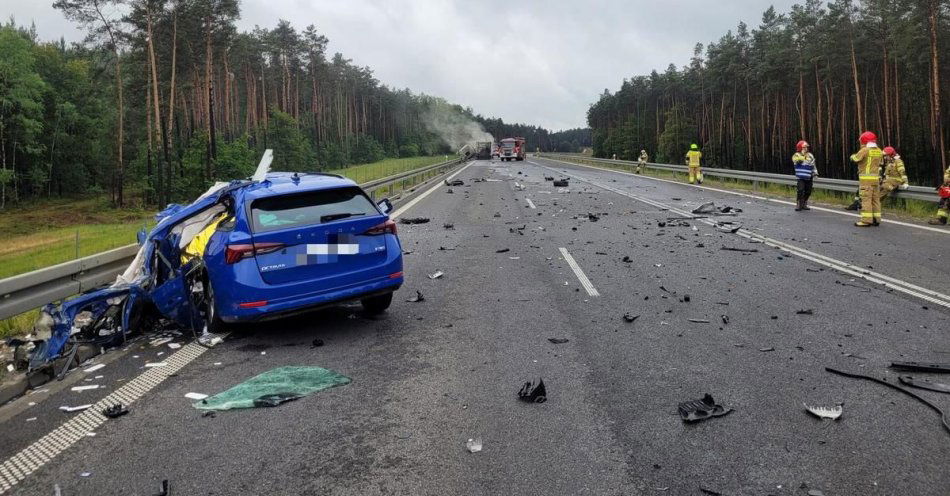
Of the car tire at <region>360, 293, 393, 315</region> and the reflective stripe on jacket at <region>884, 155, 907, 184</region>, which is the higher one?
the reflective stripe on jacket at <region>884, 155, 907, 184</region>

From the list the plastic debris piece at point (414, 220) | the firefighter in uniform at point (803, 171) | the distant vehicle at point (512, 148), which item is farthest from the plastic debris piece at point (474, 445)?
the distant vehicle at point (512, 148)

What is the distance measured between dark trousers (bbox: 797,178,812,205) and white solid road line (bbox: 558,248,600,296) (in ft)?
29.7

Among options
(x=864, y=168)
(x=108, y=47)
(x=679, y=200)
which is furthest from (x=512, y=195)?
(x=108, y=47)

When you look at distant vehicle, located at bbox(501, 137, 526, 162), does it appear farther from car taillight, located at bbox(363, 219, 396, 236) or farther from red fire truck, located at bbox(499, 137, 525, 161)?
car taillight, located at bbox(363, 219, 396, 236)

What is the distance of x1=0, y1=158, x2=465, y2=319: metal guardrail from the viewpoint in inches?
212

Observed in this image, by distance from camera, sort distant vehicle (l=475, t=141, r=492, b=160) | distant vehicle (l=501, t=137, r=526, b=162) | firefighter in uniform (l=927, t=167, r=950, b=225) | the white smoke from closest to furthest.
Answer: firefighter in uniform (l=927, t=167, r=950, b=225)
distant vehicle (l=501, t=137, r=526, b=162)
distant vehicle (l=475, t=141, r=492, b=160)
the white smoke

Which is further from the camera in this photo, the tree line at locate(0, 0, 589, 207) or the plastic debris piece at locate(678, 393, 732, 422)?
the tree line at locate(0, 0, 589, 207)

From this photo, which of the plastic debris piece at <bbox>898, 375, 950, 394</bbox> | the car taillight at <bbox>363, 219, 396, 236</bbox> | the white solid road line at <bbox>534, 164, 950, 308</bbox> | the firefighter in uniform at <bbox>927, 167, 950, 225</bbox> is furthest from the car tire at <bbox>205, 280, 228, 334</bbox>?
the firefighter in uniform at <bbox>927, 167, 950, 225</bbox>

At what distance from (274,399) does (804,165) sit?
15939 mm

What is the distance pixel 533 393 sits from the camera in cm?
429

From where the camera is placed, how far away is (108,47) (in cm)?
4094

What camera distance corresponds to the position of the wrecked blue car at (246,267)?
564 centimetres

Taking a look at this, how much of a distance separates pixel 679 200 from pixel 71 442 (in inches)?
743

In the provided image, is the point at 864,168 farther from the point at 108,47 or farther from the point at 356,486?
the point at 108,47
